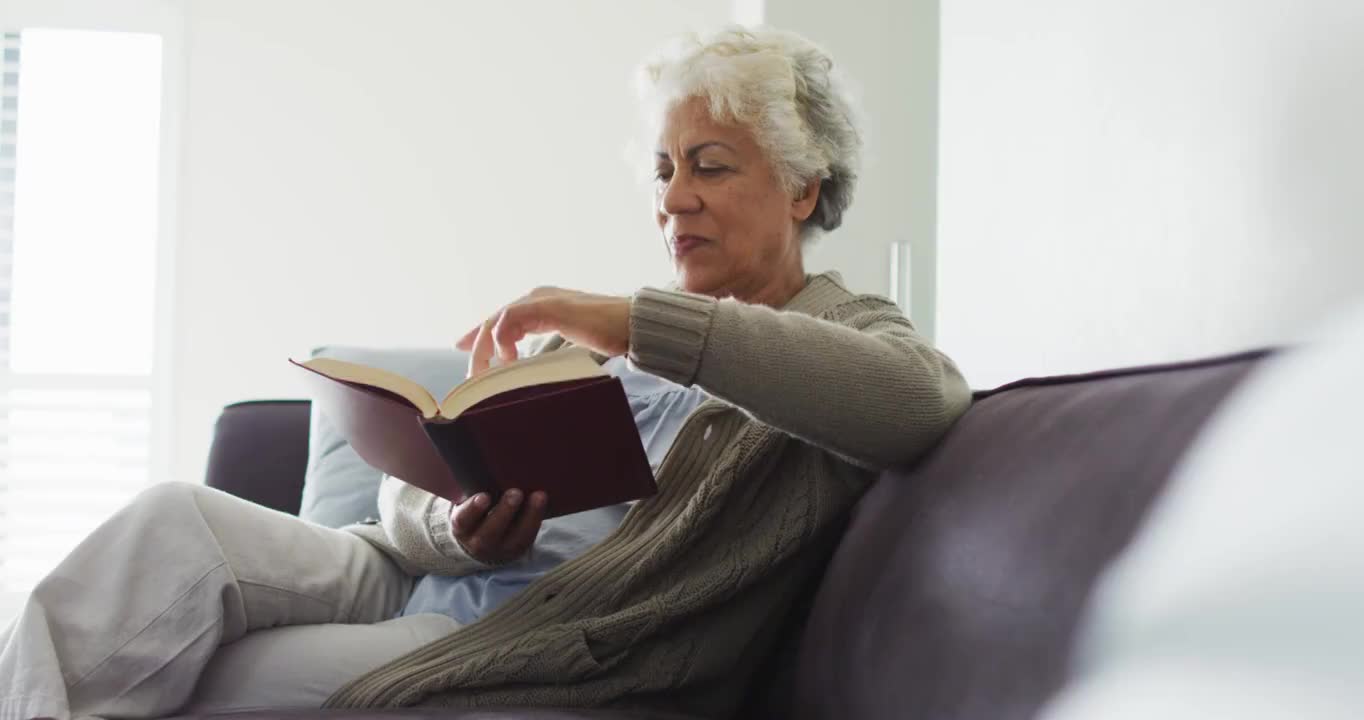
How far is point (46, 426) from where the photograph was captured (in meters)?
4.22

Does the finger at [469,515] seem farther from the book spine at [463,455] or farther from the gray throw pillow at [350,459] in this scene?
the gray throw pillow at [350,459]

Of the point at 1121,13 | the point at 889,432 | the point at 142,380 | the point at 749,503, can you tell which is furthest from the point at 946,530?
the point at 142,380

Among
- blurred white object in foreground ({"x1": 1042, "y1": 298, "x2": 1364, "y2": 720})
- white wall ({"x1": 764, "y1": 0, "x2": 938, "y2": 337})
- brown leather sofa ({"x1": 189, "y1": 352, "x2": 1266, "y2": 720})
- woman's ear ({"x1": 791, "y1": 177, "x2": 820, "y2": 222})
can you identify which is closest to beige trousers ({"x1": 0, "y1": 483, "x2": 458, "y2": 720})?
brown leather sofa ({"x1": 189, "y1": 352, "x2": 1266, "y2": 720})

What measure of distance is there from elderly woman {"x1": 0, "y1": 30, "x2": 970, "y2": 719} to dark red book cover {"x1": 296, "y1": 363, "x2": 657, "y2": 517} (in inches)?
2.0

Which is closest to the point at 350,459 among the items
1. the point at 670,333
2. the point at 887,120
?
the point at 670,333

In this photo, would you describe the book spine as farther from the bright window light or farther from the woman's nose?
the bright window light

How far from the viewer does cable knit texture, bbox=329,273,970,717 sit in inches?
50.1

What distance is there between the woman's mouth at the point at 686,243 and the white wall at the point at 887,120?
143 centimetres

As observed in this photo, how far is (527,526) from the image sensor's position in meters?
1.42

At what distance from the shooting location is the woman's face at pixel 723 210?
1.75 m

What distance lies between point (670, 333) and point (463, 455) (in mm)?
242

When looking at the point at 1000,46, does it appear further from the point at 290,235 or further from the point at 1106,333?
the point at 290,235

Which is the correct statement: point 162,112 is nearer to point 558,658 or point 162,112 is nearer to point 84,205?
point 84,205

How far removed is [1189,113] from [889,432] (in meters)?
0.43
